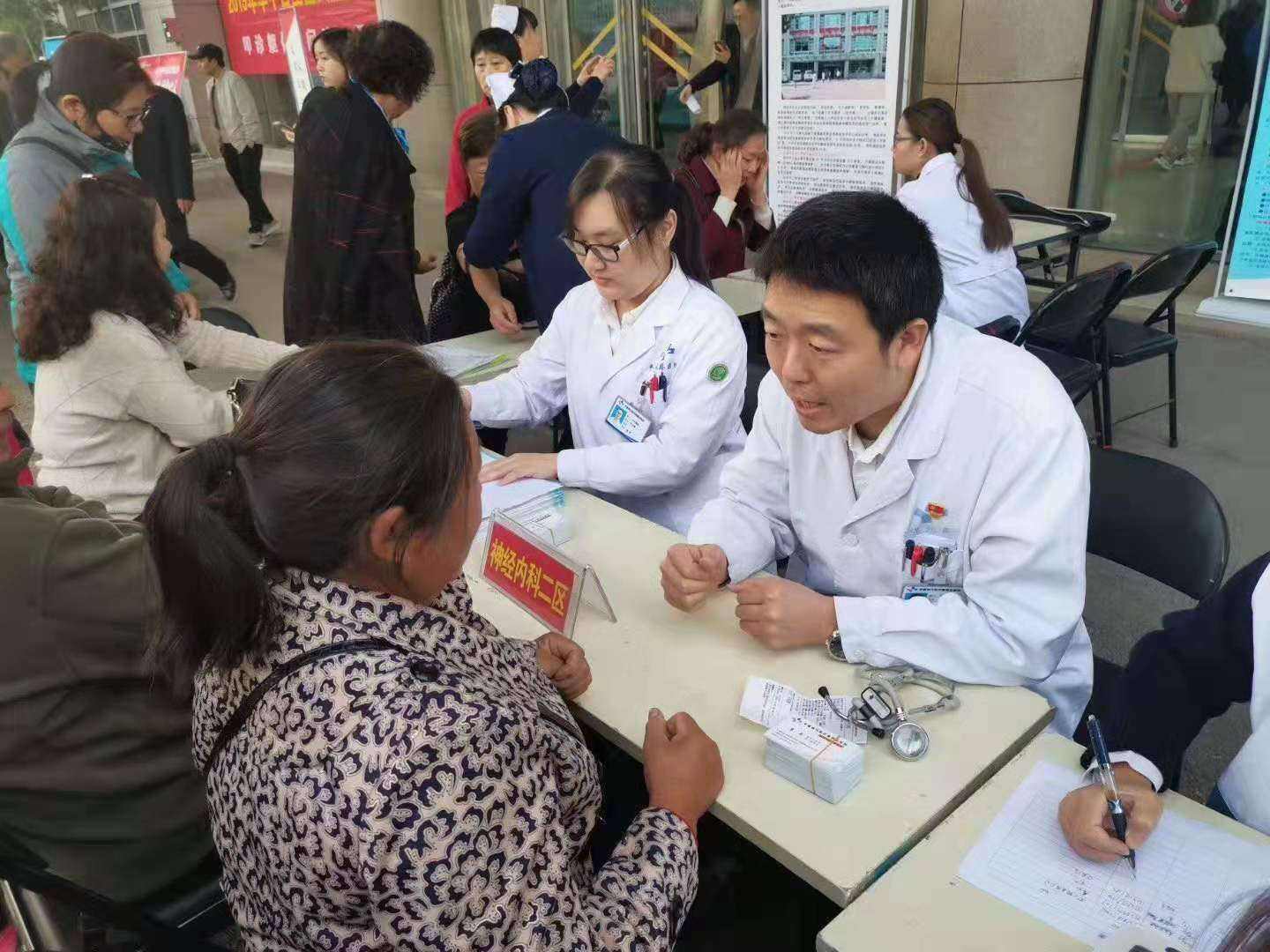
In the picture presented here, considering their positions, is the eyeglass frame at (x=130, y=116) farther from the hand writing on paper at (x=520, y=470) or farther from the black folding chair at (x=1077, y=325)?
the black folding chair at (x=1077, y=325)

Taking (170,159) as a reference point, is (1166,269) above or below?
below

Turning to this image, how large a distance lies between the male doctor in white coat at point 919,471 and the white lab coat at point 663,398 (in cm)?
51

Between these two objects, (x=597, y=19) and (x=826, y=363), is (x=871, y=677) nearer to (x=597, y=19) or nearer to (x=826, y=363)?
(x=826, y=363)

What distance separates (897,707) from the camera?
1.14 m

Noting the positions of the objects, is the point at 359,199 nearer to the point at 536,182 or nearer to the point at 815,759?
the point at 536,182

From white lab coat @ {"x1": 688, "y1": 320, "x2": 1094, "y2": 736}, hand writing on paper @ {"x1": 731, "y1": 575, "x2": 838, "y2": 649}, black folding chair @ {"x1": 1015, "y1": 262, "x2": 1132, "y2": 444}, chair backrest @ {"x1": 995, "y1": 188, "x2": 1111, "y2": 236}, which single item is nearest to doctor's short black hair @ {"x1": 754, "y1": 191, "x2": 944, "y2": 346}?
white lab coat @ {"x1": 688, "y1": 320, "x2": 1094, "y2": 736}

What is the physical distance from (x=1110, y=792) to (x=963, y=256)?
2.83m

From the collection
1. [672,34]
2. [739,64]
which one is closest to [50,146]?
[739,64]

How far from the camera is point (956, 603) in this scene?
1258mm

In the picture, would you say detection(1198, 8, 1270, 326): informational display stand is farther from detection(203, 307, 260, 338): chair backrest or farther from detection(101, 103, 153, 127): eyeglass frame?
detection(101, 103, 153, 127): eyeglass frame

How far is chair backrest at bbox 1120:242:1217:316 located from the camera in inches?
124

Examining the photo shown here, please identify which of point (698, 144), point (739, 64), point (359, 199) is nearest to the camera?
point (359, 199)

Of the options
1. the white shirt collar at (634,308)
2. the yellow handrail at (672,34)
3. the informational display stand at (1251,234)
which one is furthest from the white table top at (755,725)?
the yellow handrail at (672,34)

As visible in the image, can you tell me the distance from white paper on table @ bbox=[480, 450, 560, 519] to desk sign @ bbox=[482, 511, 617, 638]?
203mm
